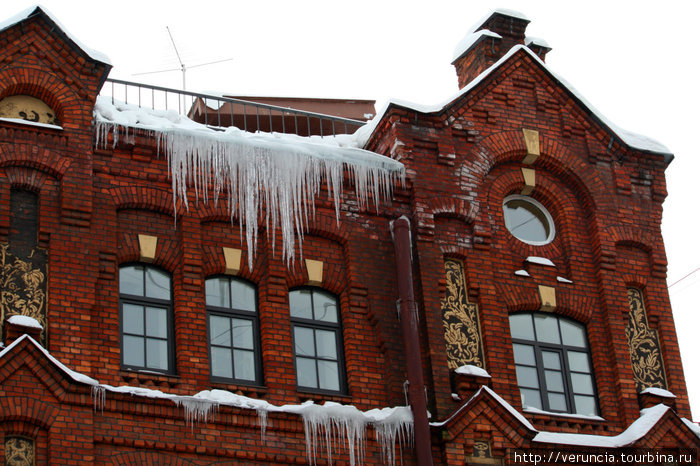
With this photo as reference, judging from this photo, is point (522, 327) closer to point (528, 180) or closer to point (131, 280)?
point (528, 180)

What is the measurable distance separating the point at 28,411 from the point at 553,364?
8.06 meters

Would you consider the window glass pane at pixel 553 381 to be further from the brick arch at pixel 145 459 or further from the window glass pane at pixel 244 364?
the brick arch at pixel 145 459

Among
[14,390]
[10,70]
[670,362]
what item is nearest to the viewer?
[14,390]

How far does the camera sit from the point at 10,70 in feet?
63.2

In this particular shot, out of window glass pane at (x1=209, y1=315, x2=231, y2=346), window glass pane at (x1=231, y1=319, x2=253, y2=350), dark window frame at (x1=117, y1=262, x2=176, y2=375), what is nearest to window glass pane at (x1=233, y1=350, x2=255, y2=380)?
window glass pane at (x1=231, y1=319, x2=253, y2=350)

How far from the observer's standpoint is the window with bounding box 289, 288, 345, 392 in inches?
756

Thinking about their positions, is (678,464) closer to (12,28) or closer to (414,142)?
(414,142)

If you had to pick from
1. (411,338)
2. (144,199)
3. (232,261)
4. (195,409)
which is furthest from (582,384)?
(144,199)

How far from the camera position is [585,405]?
20.6 metres

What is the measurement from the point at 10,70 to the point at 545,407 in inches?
355

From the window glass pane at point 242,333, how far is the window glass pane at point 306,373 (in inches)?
29.4

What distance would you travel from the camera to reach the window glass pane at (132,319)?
18.3 m

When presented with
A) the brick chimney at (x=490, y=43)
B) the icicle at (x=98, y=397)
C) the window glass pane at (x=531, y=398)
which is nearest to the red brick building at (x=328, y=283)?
the icicle at (x=98, y=397)

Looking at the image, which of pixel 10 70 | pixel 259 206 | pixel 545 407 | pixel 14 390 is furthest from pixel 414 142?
pixel 14 390
